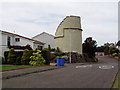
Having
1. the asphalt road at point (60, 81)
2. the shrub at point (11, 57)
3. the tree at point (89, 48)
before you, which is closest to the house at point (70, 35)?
the tree at point (89, 48)

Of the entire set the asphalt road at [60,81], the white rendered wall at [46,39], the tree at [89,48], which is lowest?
the asphalt road at [60,81]

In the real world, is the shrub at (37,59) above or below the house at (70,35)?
below

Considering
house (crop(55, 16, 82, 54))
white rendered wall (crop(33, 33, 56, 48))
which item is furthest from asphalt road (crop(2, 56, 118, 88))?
white rendered wall (crop(33, 33, 56, 48))

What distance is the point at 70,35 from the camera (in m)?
47.6

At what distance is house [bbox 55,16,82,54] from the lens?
156 ft

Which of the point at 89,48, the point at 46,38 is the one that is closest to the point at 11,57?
the point at 89,48

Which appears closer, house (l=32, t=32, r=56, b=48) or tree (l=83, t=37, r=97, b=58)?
tree (l=83, t=37, r=97, b=58)

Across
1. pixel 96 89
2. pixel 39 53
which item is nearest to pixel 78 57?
pixel 39 53

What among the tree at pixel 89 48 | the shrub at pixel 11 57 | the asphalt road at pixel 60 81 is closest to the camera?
the asphalt road at pixel 60 81

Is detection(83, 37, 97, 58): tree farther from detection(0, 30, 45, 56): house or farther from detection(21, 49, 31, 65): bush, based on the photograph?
detection(21, 49, 31, 65): bush

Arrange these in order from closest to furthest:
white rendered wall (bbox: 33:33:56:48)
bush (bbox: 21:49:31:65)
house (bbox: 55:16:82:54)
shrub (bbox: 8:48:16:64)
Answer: bush (bbox: 21:49:31:65) → shrub (bbox: 8:48:16:64) → house (bbox: 55:16:82:54) → white rendered wall (bbox: 33:33:56:48)

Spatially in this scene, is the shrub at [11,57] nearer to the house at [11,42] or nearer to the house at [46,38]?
the house at [11,42]

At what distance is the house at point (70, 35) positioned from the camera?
1875 inches

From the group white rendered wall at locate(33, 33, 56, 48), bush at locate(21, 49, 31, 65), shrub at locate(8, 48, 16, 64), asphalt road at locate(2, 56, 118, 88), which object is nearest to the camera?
asphalt road at locate(2, 56, 118, 88)
